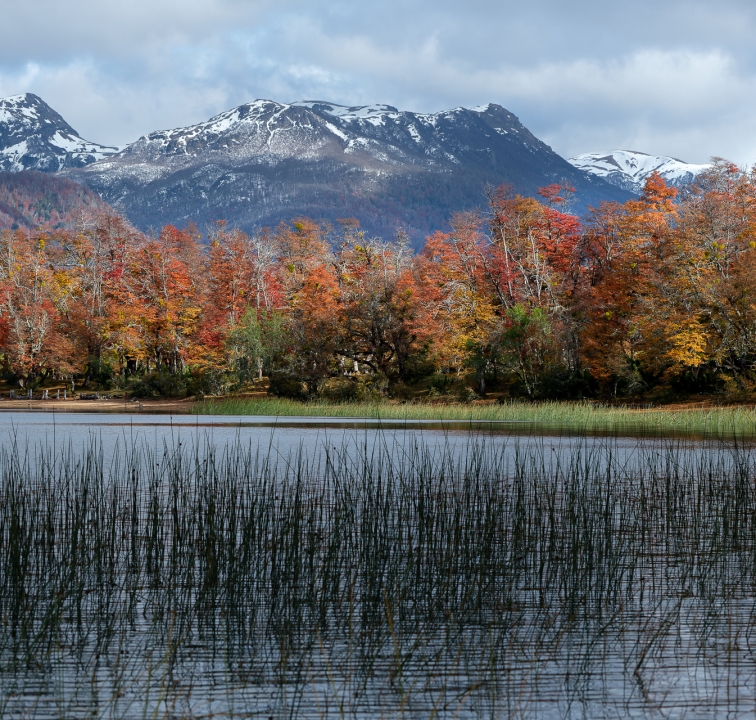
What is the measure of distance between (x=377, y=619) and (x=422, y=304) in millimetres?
39115

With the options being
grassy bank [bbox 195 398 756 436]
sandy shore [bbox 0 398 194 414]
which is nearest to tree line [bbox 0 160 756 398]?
sandy shore [bbox 0 398 194 414]

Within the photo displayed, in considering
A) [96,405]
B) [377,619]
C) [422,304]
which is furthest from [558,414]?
[377,619]

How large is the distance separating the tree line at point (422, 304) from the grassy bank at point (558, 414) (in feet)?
11.4

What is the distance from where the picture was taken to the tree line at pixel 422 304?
114 feet

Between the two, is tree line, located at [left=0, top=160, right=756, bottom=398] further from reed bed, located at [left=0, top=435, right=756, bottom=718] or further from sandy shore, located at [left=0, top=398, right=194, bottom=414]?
reed bed, located at [left=0, top=435, right=756, bottom=718]

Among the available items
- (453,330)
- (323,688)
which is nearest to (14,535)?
(323,688)

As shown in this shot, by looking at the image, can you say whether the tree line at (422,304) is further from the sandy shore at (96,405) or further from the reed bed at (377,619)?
the reed bed at (377,619)

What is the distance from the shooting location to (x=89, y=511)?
9078mm

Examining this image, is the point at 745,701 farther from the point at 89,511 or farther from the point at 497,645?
the point at 89,511

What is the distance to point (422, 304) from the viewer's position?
44719mm

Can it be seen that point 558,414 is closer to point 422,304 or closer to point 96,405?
point 422,304

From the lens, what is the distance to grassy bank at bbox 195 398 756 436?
2614 centimetres

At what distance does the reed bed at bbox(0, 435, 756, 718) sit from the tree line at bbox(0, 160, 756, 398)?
26901 mm

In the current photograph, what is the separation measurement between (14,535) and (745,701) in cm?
519
